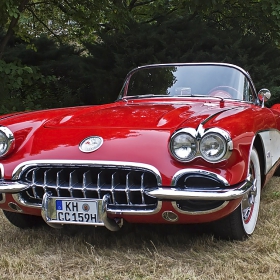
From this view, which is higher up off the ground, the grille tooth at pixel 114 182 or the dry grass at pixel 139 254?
the grille tooth at pixel 114 182

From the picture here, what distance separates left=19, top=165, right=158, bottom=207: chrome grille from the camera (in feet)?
7.55

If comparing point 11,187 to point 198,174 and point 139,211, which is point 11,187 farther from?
point 198,174

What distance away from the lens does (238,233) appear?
2.55 meters

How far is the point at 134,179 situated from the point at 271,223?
1181 millimetres

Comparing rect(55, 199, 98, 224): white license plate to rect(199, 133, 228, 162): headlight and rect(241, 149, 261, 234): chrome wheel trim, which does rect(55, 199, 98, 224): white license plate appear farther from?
rect(241, 149, 261, 234): chrome wheel trim

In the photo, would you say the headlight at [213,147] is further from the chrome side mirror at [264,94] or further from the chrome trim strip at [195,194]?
the chrome side mirror at [264,94]

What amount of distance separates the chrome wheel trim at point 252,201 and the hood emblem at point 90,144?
40.2 inches

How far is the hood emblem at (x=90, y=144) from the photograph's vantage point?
242cm

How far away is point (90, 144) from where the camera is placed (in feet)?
8.06

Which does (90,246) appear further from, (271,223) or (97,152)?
(271,223)

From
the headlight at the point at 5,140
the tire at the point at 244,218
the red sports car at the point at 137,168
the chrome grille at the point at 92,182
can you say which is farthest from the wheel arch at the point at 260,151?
the headlight at the point at 5,140

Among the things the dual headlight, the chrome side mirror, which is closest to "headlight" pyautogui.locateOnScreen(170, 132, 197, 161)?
the dual headlight

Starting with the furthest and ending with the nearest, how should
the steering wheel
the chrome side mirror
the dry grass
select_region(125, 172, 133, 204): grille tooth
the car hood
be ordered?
the chrome side mirror < the steering wheel < the car hood < select_region(125, 172, 133, 204): grille tooth < the dry grass

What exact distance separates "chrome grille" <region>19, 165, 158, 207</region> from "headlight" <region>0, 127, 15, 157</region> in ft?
0.82
